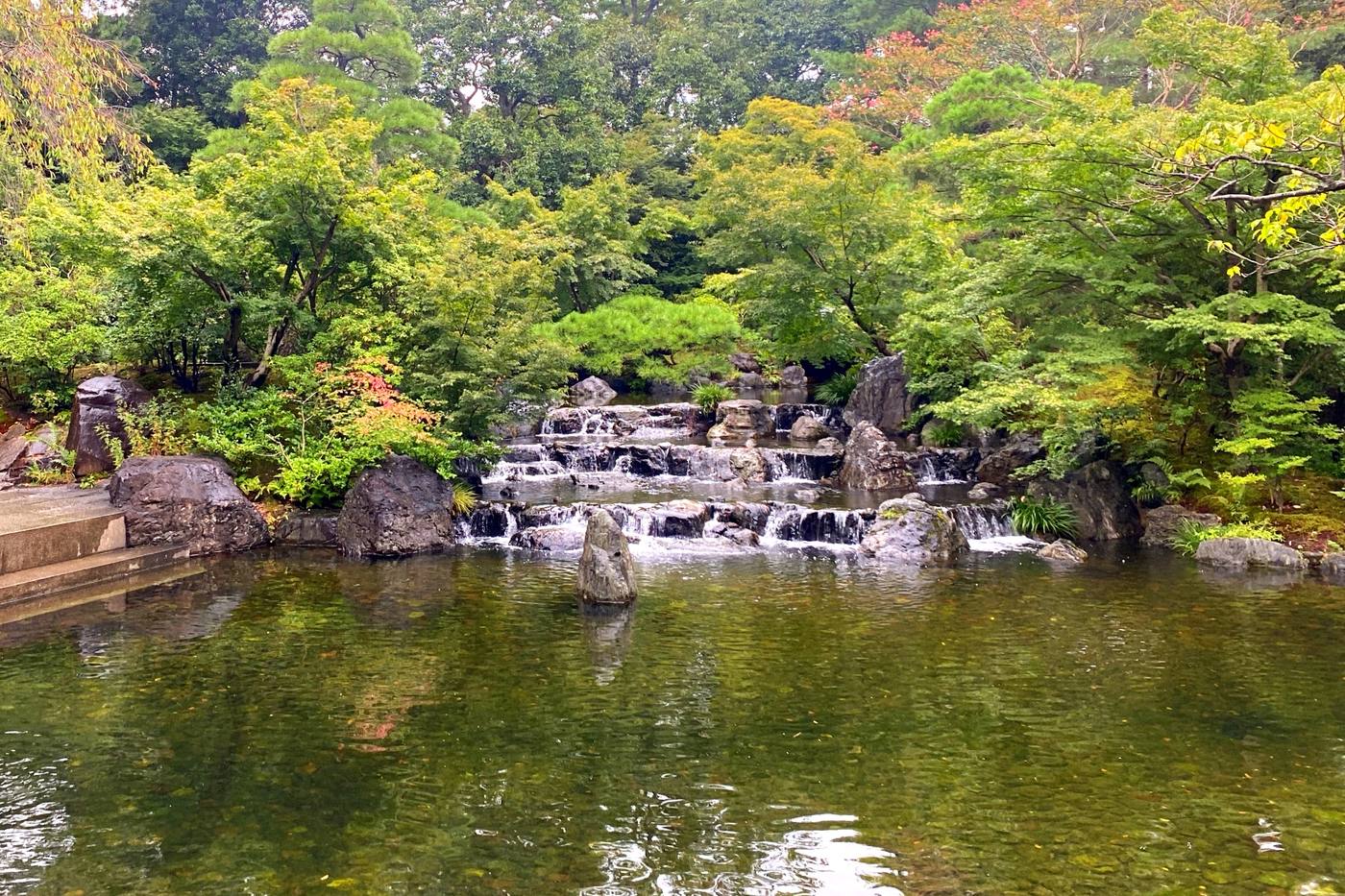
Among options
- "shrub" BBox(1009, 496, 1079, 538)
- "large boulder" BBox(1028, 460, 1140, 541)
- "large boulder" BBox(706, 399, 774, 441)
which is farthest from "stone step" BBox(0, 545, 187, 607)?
"large boulder" BBox(1028, 460, 1140, 541)

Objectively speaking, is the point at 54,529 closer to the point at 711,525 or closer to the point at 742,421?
the point at 711,525

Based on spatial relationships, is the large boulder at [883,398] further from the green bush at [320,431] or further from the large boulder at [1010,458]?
the green bush at [320,431]

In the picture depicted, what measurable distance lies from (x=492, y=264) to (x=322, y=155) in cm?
344

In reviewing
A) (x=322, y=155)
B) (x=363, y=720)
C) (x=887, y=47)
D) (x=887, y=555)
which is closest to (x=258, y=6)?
(x=887, y=47)

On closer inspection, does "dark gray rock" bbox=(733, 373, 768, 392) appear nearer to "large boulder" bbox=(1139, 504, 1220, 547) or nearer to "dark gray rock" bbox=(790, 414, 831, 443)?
"dark gray rock" bbox=(790, 414, 831, 443)

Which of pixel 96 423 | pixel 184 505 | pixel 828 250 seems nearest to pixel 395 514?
pixel 184 505

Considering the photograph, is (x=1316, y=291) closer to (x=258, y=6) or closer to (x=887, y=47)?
(x=887, y=47)

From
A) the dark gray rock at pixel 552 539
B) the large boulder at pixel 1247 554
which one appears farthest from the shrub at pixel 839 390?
the large boulder at pixel 1247 554

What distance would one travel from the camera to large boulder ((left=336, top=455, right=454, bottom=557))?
51.8 feet

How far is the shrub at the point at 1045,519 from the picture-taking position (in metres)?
17.2

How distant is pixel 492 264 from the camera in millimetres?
17688

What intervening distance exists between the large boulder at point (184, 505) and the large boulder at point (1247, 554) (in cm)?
1559

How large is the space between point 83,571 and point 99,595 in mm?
705

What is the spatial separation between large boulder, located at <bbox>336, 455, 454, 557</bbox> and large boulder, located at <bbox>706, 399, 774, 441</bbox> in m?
10.6
